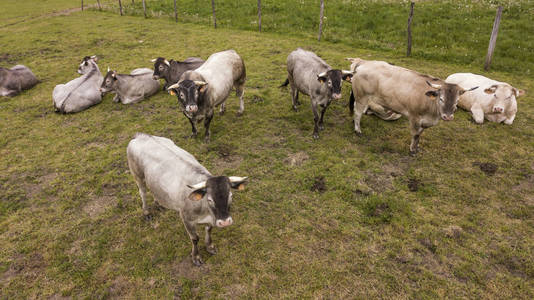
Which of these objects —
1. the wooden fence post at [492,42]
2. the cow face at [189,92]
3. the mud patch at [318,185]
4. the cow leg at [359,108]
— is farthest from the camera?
the wooden fence post at [492,42]

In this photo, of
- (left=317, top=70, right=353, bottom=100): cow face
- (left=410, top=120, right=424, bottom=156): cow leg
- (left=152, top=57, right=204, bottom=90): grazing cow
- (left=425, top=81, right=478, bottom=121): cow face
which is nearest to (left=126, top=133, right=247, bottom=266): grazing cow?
(left=317, top=70, right=353, bottom=100): cow face

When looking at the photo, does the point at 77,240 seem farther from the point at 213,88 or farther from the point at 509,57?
the point at 509,57

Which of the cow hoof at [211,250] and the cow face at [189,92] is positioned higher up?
the cow face at [189,92]

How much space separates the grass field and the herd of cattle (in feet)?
1.87

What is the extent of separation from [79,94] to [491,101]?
1378 centimetres

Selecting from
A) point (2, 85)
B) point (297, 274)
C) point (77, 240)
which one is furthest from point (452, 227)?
point (2, 85)

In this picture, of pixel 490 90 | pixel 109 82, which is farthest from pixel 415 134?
pixel 109 82

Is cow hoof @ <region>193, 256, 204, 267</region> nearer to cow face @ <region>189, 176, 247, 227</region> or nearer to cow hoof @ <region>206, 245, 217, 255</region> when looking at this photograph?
cow hoof @ <region>206, 245, 217, 255</region>

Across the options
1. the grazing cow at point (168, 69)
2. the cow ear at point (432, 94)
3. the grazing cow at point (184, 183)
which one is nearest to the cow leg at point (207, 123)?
the grazing cow at point (184, 183)

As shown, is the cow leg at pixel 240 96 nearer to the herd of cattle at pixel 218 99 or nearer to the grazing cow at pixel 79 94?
the herd of cattle at pixel 218 99

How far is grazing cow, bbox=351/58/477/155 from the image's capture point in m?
6.45

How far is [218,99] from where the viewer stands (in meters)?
8.29

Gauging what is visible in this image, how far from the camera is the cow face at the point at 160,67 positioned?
10.8m

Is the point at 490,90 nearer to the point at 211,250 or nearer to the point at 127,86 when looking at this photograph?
the point at 211,250
